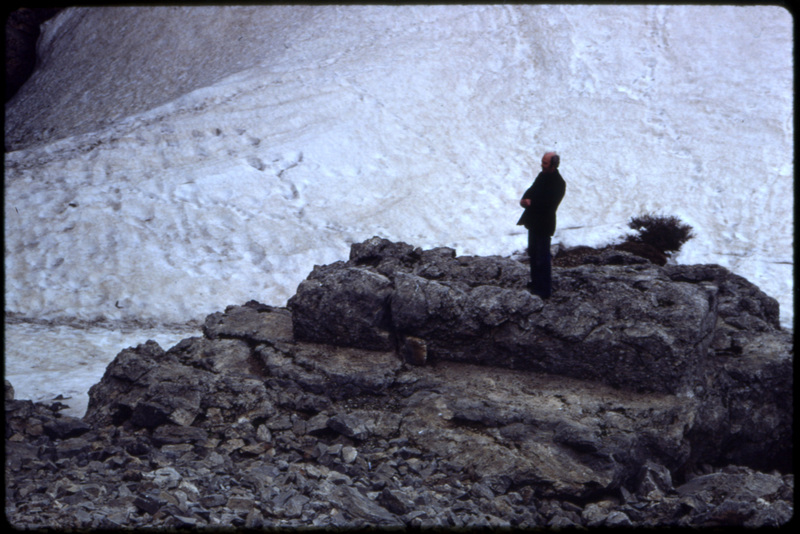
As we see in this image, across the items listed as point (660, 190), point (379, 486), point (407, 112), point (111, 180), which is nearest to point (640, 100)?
point (660, 190)

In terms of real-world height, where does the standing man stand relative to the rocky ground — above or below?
above

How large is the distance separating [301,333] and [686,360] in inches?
191

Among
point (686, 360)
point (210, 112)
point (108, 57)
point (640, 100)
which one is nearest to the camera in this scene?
point (686, 360)

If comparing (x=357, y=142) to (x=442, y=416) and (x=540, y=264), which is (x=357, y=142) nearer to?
(x=540, y=264)

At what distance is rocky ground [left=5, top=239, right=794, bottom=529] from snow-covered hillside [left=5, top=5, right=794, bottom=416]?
5074 millimetres

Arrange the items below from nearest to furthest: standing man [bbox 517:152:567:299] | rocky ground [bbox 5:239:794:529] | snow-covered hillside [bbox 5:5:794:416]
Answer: rocky ground [bbox 5:239:794:529]
standing man [bbox 517:152:567:299]
snow-covered hillside [bbox 5:5:794:416]

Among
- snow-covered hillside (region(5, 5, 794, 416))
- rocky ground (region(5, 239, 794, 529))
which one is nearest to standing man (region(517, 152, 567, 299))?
rocky ground (region(5, 239, 794, 529))

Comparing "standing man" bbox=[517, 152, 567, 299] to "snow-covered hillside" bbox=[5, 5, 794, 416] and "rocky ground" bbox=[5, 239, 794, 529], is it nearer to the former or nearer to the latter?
"rocky ground" bbox=[5, 239, 794, 529]

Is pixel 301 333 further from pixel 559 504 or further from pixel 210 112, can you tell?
pixel 210 112

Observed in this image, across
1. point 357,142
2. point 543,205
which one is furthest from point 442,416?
point 357,142

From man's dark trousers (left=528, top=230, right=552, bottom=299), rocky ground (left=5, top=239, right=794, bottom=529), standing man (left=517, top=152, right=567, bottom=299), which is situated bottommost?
rocky ground (left=5, top=239, right=794, bottom=529)

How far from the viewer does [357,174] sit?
20.4 metres

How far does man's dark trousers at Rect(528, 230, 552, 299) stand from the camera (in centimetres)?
858

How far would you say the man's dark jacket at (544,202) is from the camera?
853 centimetres
